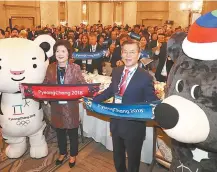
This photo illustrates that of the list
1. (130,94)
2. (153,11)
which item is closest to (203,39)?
(130,94)

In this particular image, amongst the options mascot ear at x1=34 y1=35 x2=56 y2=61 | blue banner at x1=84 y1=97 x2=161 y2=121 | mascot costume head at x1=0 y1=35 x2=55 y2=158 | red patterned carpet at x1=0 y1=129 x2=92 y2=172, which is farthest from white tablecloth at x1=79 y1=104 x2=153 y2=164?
mascot ear at x1=34 y1=35 x2=56 y2=61

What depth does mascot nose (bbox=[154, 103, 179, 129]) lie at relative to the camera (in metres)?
1.47

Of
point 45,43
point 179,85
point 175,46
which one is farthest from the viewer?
point 45,43

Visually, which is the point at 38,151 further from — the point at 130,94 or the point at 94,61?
the point at 94,61

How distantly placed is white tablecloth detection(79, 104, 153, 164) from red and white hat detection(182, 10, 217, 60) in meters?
1.90

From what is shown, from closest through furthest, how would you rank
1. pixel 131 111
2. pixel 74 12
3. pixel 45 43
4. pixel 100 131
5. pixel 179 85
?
pixel 179 85
pixel 131 111
pixel 45 43
pixel 100 131
pixel 74 12

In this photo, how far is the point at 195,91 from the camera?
1.54 meters

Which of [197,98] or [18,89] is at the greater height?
[197,98]

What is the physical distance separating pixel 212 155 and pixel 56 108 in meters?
1.93

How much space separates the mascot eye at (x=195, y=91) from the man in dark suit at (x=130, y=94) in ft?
2.73

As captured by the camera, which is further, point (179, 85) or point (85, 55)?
point (85, 55)

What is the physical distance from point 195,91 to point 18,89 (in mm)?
2220

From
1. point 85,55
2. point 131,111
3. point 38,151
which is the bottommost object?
point 38,151

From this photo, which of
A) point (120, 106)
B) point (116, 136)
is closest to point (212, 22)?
point (120, 106)
